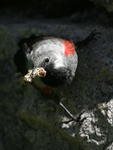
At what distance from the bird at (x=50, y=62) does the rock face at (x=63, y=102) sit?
0.15 m

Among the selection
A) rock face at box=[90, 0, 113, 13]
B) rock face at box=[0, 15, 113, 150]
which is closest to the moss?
rock face at box=[0, 15, 113, 150]

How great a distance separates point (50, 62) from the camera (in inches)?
74.7

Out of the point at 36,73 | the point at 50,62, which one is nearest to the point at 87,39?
the point at 50,62

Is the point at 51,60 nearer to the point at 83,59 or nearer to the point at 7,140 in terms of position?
the point at 83,59

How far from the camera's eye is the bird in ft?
6.17

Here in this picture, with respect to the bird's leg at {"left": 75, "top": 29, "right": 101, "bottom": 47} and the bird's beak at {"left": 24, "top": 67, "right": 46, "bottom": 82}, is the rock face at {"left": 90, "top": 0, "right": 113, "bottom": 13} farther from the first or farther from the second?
the bird's beak at {"left": 24, "top": 67, "right": 46, "bottom": 82}

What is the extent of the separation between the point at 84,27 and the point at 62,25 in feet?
1.11

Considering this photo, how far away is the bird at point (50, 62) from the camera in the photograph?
1882 mm

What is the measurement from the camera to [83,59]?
2.39 meters

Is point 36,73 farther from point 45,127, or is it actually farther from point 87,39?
point 45,127

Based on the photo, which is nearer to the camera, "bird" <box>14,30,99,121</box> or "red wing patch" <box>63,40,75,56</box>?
"bird" <box>14,30,99,121</box>

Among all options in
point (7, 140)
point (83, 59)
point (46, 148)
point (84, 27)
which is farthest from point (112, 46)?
point (7, 140)

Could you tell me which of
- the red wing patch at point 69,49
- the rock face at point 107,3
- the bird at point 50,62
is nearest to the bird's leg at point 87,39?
the bird at point 50,62

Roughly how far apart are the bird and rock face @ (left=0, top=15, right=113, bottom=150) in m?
0.15
